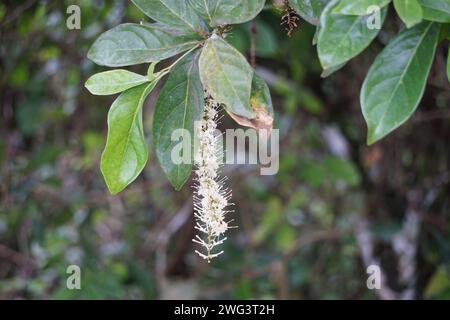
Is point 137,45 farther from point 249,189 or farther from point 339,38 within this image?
point 249,189

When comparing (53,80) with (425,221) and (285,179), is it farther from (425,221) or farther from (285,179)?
(425,221)

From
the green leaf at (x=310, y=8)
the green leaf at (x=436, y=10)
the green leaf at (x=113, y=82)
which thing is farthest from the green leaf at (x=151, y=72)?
the green leaf at (x=436, y=10)

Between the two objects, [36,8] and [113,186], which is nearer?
[113,186]

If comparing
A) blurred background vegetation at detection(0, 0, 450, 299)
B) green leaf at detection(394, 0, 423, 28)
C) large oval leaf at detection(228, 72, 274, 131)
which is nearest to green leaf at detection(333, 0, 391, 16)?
green leaf at detection(394, 0, 423, 28)

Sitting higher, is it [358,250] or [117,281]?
[358,250]

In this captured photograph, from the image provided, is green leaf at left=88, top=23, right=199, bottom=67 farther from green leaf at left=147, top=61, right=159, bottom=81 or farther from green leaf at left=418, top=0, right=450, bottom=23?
green leaf at left=418, top=0, right=450, bottom=23
